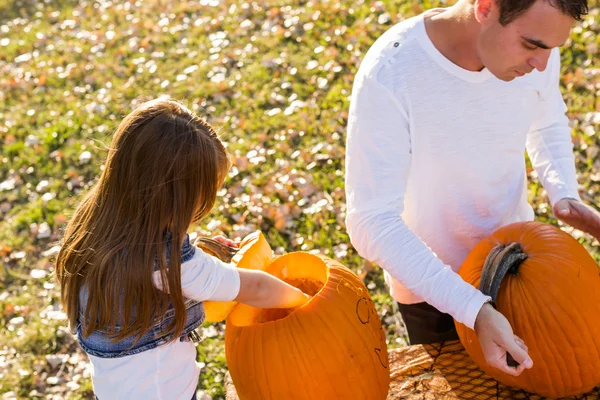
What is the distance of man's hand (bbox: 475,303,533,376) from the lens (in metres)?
2.27

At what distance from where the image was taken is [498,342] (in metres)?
2.32

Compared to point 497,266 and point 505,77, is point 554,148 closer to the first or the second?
point 505,77

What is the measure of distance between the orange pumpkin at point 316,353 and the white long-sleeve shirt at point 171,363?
18cm

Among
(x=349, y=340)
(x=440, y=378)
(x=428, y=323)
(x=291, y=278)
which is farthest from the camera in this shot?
(x=428, y=323)

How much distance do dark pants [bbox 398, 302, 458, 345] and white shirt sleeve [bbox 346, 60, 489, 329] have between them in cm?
62

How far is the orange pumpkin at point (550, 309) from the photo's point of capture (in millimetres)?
2525

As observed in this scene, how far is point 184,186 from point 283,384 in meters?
0.80

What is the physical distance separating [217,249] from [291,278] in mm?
321

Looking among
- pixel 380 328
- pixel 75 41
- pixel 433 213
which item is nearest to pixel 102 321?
pixel 380 328

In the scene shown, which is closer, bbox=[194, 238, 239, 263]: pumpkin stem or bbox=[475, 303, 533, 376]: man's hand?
bbox=[475, 303, 533, 376]: man's hand

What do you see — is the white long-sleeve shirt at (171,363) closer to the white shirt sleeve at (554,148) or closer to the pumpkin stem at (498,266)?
the pumpkin stem at (498,266)

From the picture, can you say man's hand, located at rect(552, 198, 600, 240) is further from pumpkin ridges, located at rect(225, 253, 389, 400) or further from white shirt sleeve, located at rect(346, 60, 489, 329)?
pumpkin ridges, located at rect(225, 253, 389, 400)

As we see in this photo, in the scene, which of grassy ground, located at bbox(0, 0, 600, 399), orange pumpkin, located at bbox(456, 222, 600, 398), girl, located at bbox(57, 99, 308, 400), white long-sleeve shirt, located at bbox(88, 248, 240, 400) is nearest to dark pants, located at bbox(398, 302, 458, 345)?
orange pumpkin, located at bbox(456, 222, 600, 398)

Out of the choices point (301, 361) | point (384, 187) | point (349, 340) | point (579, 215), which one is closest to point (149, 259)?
point (301, 361)
